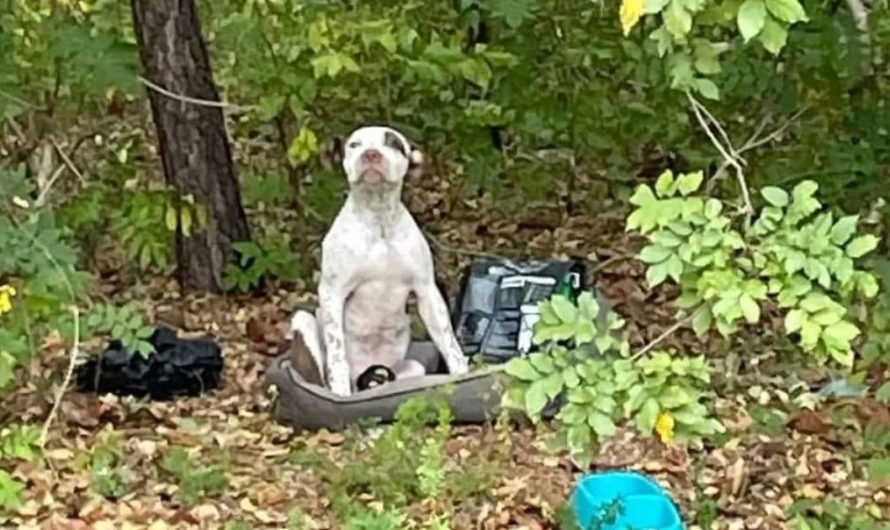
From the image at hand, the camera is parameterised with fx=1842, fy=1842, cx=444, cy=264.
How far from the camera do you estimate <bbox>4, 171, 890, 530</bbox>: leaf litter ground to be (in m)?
3.96

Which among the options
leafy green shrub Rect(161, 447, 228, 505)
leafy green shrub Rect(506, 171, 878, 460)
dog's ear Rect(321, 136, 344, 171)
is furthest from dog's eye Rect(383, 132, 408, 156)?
leafy green shrub Rect(506, 171, 878, 460)

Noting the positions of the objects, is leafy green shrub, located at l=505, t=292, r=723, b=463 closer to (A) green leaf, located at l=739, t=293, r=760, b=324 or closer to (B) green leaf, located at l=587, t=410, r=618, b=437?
(B) green leaf, located at l=587, t=410, r=618, b=437

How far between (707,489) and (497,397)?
1.95 feet

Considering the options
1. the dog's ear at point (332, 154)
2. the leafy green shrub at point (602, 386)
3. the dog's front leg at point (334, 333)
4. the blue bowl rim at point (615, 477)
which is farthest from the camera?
the dog's ear at point (332, 154)

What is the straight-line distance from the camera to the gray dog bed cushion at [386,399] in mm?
4477

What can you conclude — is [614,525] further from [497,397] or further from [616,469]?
[497,397]

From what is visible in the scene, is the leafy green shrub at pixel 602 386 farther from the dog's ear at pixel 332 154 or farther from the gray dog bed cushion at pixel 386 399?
the dog's ear at pixel 332 154

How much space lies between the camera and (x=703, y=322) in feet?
9.77

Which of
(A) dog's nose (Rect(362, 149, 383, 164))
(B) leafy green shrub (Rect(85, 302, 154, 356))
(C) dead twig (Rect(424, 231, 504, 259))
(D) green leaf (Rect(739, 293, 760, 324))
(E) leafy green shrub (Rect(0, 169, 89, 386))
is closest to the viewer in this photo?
(D) green leaf (Rect(739, 293, 760, 324))

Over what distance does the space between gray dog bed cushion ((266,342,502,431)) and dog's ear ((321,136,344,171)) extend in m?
1.02

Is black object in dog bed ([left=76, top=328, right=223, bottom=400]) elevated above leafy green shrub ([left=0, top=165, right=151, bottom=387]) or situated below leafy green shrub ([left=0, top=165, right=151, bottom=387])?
below

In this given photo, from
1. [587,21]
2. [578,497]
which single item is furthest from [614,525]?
[587,21]

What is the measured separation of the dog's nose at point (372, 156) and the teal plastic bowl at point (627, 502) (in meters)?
1.11

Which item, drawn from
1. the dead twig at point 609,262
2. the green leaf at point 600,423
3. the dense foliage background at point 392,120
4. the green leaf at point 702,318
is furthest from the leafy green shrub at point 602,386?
the dead twig at point 609,262
